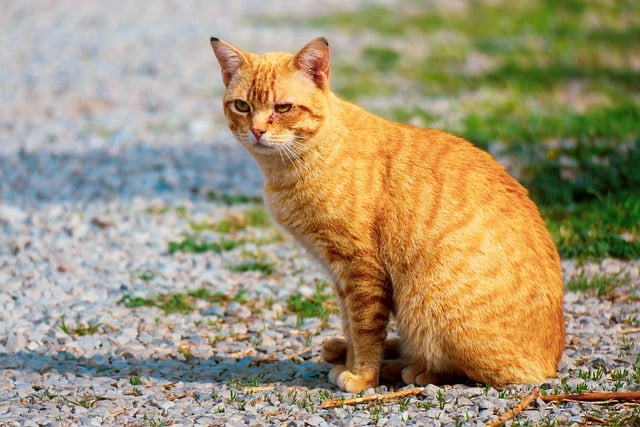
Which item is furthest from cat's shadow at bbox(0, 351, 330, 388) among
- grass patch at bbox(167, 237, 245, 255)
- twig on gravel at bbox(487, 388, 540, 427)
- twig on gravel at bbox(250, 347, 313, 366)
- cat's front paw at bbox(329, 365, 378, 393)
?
grass patch at bbox(167, 237, 245, 255)

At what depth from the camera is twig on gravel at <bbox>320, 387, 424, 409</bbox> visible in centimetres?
404

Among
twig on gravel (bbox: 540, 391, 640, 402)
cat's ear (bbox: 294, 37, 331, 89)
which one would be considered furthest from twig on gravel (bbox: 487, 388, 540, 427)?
cat's ear (bbox: 294, 37, 331, 89)

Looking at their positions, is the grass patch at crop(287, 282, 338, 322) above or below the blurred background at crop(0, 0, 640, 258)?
below

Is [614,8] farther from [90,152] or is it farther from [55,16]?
[90,152]

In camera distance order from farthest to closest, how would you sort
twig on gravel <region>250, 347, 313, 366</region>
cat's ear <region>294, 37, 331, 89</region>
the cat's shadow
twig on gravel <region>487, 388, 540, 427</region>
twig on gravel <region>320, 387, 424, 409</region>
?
1. twig on gravel <region>250, 347, 313, 366</region>
2. the cat's shadow
3. cat's ear <region>294, 37, 331, 89</region>
4. twig on gravel <region>320, 387, 424, 409</region>
5. twig on gravel <region>487, 388, 540, 427</region>

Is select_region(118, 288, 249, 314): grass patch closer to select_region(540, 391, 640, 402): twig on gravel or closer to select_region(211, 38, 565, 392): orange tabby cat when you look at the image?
select_region(211, 38, 565, 392): orange tabby cat

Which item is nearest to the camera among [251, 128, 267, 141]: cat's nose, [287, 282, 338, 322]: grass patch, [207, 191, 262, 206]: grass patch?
[251, 128, 267, 141]: cat's nose

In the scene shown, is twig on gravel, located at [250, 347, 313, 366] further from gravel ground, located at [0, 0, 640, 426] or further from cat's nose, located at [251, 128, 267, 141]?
cat's nose, located at [251, 128, 267, 141]

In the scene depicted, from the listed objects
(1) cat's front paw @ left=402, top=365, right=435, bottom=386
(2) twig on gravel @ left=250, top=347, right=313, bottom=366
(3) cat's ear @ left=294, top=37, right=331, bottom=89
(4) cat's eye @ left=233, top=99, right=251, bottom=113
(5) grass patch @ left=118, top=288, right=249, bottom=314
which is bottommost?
(2) twig on gravel @ left=250, top=347, right=313, bottom=366

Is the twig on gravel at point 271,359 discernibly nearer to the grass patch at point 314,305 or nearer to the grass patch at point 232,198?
the grass patch at point 314,305

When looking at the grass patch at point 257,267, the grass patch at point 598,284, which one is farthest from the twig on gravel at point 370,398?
the grass patch at point 257,267

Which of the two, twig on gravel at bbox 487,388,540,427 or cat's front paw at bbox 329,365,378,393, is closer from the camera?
twig on gravel at bbox 487,388,540,427

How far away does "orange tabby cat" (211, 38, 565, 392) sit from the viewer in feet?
13.5

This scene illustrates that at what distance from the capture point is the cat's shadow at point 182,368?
14.9 ft
